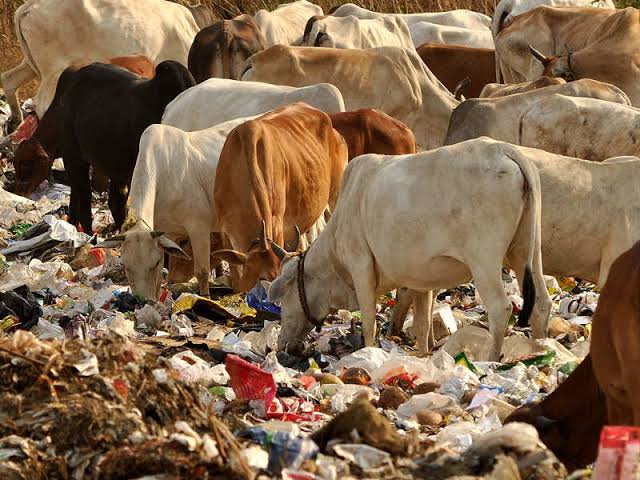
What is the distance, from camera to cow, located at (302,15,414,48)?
62.3ft

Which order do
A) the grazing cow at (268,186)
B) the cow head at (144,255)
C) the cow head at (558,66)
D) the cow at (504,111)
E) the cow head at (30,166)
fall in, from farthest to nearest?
1. the cow head at (558,66)
2. the cow head at (30,166)
3. the cow at (504,111)
4. the cow head at (144,255)
5. the grazing cow at (268,186)

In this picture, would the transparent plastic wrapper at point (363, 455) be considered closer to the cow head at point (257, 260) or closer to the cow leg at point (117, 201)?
the cow head at point (257, 260)

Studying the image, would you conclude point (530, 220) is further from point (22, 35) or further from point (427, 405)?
→ point (22, 35)

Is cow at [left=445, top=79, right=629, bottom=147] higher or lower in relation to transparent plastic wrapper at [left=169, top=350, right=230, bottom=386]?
lower

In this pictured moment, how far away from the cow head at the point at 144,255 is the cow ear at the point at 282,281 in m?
1.24

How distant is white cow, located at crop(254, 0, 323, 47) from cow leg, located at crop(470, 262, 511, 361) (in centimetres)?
1152

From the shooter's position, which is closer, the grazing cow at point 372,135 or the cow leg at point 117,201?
the grazing cow at point 372,135

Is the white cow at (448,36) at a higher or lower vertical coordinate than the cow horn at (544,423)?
lower

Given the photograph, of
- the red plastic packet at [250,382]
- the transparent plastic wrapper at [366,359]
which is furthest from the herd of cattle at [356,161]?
the red plastic packet at [250,382]

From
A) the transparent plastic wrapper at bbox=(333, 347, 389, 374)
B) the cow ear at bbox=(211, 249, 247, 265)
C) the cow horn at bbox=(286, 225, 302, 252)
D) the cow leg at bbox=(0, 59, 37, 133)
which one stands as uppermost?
the transparent plastic wrapper at bbox=(333, 347, 389, 374)

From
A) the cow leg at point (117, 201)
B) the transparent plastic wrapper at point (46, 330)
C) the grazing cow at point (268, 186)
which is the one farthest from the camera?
the cow leg at point (117, 201)

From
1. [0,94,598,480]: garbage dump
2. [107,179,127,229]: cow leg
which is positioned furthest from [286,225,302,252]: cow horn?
[107,179,127,229]: cow leg

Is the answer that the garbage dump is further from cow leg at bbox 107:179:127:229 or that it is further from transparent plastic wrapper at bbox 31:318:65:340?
cow leg at bbox 107:179:127:229

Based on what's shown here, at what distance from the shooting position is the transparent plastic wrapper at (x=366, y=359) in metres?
8.34
